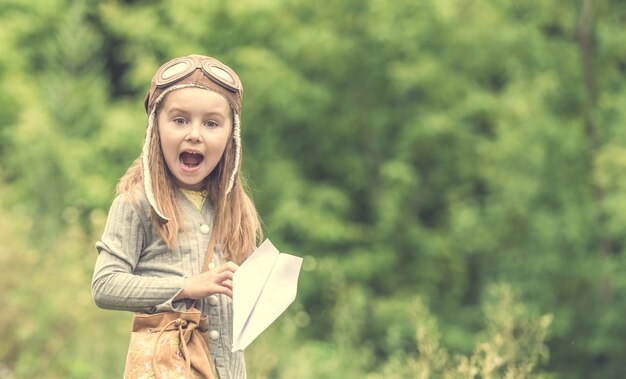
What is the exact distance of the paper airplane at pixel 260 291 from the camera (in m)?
2.62

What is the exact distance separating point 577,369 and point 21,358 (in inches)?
184

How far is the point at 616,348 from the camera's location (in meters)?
8.66

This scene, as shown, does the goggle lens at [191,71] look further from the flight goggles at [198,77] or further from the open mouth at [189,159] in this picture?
the open mouth at [189,159]

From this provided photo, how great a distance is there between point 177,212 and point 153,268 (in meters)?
0.15

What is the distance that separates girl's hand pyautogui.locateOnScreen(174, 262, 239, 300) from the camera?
2.66 m

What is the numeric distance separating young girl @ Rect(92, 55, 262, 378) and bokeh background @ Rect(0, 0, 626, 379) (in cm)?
505

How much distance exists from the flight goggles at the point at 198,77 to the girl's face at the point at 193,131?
23 millimetres

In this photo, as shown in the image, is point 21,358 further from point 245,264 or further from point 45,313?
point 245,264

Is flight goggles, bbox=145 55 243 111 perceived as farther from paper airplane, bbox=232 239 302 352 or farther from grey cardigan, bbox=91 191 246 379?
paper airplane, bbox=232 239 302 352

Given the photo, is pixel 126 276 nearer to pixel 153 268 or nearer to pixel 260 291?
pixel 153 268

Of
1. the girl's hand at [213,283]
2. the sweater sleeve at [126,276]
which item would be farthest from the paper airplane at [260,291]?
the sweater sleeve at [126,276]

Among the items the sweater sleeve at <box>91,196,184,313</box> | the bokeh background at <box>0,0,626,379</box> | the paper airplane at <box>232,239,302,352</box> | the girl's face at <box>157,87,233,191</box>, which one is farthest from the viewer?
the bokeh background at <box>0,0,626,379</box>

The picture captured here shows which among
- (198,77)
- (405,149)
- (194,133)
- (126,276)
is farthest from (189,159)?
(405,149)

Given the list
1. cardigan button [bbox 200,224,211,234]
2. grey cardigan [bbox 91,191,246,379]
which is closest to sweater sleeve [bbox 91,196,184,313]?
grey cardigan [bbox 91,191,246,379]
